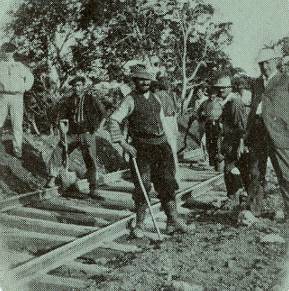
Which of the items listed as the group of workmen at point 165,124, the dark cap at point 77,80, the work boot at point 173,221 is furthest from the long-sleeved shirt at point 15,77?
the work boot at point 173,221

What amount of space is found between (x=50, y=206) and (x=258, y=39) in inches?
94.3

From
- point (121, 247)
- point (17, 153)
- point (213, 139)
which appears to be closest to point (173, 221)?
point (121, 247)

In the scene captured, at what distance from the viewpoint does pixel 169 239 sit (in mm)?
4617

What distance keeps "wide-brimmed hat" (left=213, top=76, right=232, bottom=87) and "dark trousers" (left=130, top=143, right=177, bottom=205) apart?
3.31ft

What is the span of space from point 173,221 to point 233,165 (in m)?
1.20

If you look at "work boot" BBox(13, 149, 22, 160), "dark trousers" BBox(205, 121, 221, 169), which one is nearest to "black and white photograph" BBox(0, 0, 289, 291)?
"work boot" BBox(13, 149, 22, 160)

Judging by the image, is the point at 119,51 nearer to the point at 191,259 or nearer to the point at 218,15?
the point at 218,15

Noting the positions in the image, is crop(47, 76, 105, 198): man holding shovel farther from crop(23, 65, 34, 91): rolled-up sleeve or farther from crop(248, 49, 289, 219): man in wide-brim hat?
crop(248, 49, 289, 219): man in wide-brim hat

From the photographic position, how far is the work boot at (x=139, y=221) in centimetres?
468

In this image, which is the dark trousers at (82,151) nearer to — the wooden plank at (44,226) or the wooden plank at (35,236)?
the wooden plank at (44,226)

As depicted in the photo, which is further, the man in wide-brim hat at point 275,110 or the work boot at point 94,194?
the work boot at point 94,194

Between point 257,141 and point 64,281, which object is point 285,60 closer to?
point 257,141

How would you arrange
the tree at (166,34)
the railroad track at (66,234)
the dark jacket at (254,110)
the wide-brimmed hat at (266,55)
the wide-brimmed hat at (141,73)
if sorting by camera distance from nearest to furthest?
the railroad track at (66,234) → the tree at (166,34) → the wide-brimmed hat at (141,73) → the wide-brimmed hat at (266,55) → the dark jacket at (254,110)

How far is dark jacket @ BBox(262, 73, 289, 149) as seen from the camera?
4.64 metres
